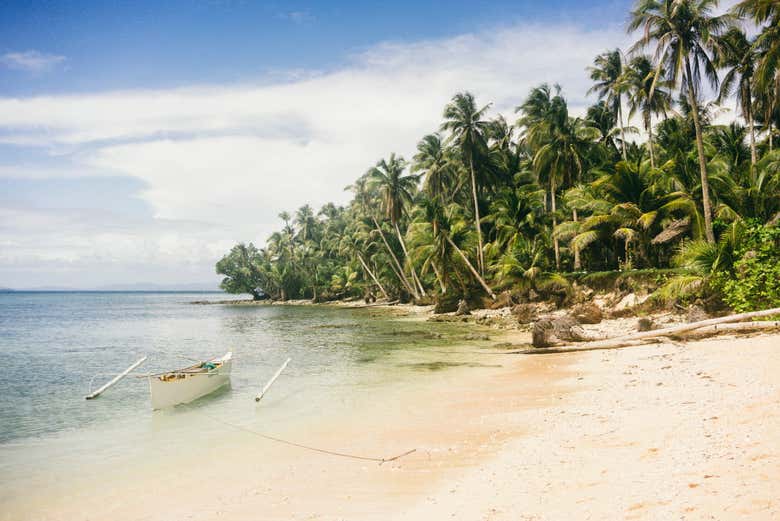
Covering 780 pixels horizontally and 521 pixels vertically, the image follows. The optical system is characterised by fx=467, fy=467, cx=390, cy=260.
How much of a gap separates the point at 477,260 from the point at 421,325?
11.0 metres

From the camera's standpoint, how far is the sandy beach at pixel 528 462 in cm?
479

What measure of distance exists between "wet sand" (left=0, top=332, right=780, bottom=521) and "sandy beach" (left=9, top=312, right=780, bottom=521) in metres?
0.03

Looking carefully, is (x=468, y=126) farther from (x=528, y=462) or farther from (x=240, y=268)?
(x=240, y=268)

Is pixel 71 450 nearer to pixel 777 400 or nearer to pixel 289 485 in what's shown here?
pixel 289 485

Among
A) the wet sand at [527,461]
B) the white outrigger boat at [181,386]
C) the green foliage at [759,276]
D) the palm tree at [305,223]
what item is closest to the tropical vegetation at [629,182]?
the green foliage at [759,276]

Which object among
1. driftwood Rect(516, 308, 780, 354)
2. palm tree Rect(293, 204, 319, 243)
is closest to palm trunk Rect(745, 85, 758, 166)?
driftwood Rect(516, 308, 780, 354)

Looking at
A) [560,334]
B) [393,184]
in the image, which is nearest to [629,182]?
[560,334]

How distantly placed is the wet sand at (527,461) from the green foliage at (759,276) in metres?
2.75

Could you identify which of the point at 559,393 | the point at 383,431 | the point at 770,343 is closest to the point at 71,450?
the point at 383,431

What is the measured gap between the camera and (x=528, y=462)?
21.8 feet

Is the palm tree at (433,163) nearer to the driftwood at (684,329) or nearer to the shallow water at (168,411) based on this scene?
the shallow water at (168,411)

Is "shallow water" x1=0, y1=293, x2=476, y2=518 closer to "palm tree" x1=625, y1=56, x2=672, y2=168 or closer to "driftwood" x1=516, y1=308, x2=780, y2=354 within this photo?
"driftwood" x1=516, y1=308, x2=780, y2=354

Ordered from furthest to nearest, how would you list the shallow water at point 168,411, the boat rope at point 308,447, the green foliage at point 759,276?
the green foliage at point 759,276
the shallow water at point 168,411
the boat rope at point 308,447

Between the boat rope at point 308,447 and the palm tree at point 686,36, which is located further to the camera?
the palm tree at point 686,36
